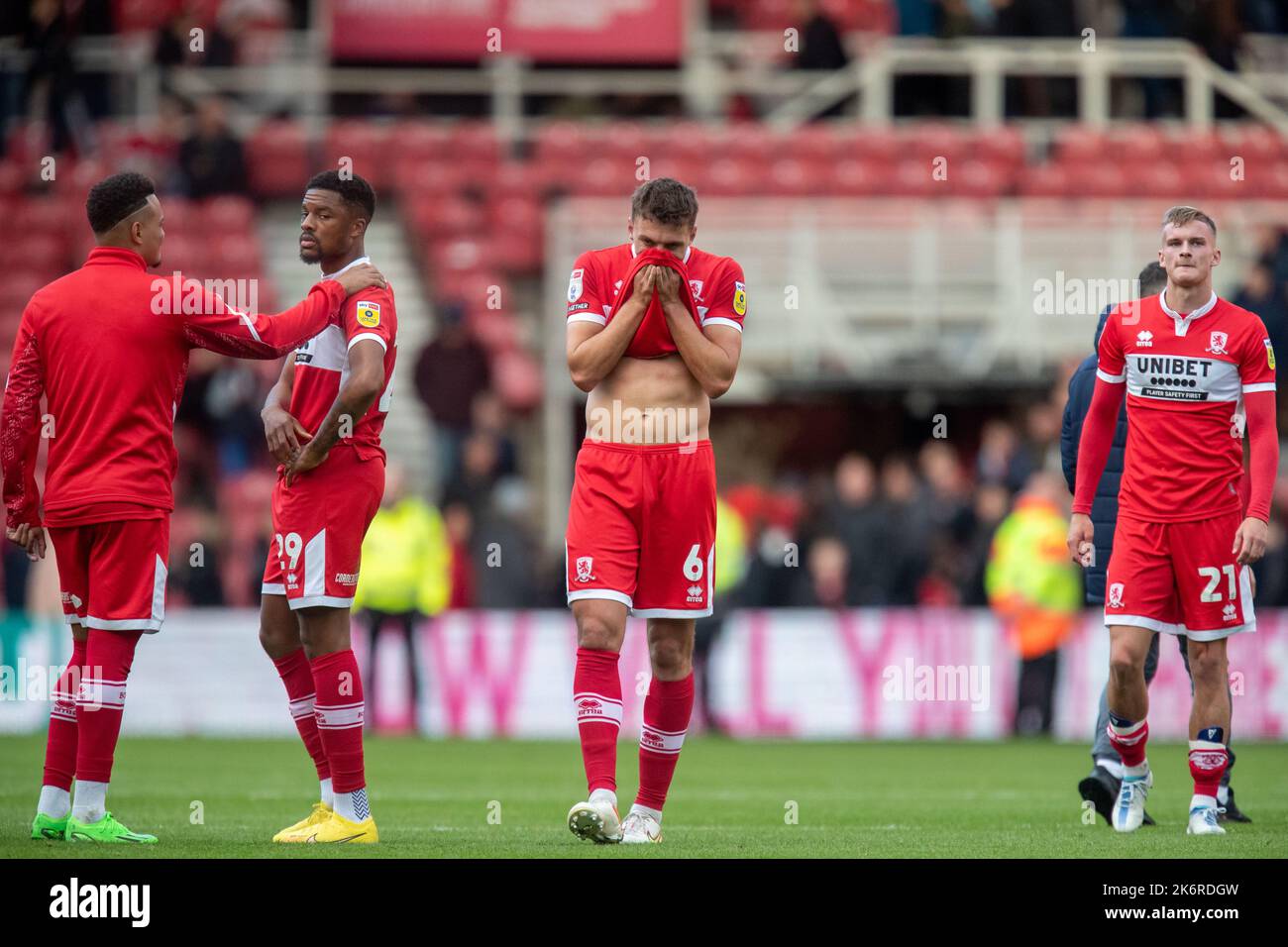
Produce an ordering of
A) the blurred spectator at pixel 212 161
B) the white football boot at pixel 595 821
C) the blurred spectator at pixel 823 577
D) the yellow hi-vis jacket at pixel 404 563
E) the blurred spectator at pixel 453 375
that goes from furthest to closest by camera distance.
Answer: the blurred spectator at pixel 212 161 → the blurred spectator at pixel 453 375 → the blurred spectator at pixel 823 577 → the yellow hi-vis jacket at pixel 404 563 → the white football boot at pixel 595 821

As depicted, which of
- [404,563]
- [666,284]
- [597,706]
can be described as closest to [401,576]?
[404,563]

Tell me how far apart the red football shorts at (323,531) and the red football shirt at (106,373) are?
0.47m

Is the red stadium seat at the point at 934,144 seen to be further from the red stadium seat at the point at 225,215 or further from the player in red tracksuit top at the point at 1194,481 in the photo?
the player in red tracksuit top at the point at 1194,481

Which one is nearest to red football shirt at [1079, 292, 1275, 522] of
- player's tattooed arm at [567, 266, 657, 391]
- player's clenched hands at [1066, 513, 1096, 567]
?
player's clenched hands at [1066, 513, 1096, 567]

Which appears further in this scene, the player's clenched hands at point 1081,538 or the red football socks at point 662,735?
the player's clenched hands at point 1081,538

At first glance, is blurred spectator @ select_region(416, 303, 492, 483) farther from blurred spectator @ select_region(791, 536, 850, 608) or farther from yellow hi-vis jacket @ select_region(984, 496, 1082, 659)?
yellow hi-vis jacket @ select_region(984, 496, 1082, 659)

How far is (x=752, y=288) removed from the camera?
69.2 feet

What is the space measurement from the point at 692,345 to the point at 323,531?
1591mm

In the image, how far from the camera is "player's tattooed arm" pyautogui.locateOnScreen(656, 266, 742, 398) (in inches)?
297

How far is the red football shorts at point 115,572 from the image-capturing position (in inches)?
290
